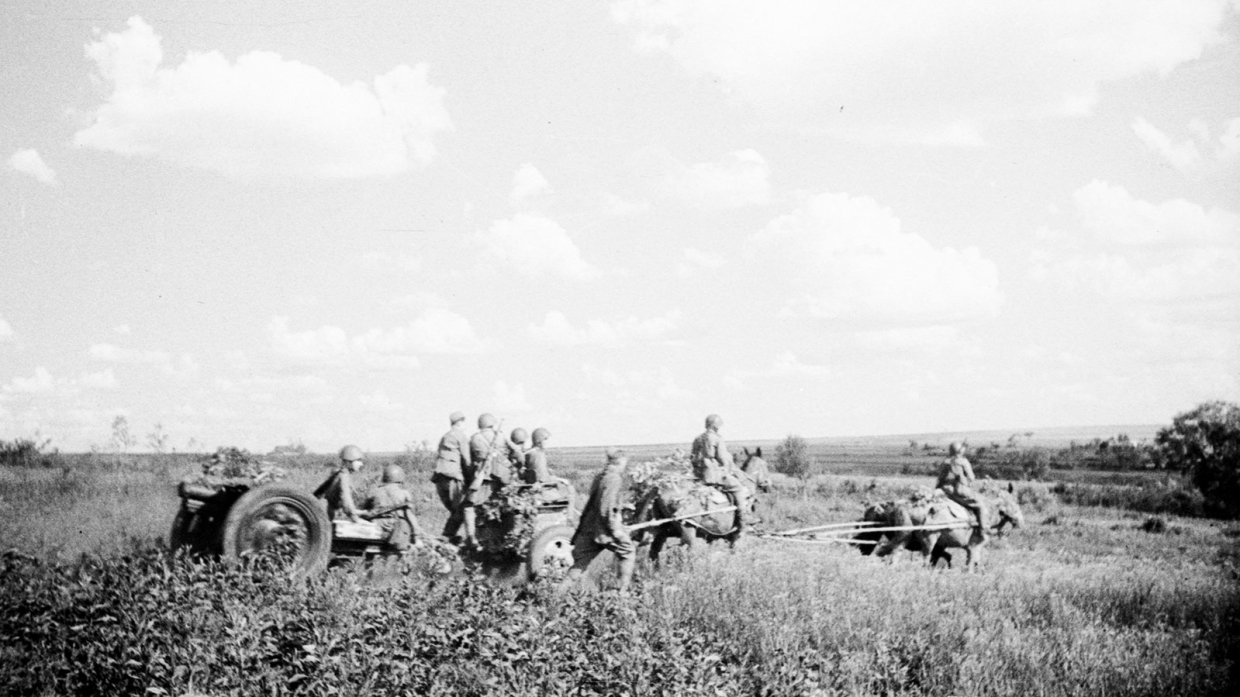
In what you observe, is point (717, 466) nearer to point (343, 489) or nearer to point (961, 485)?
point (961, 485)

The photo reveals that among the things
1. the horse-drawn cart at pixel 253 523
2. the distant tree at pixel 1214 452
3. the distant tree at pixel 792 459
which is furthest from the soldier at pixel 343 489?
the distant tree at pixel 792 459

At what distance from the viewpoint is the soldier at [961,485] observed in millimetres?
13773

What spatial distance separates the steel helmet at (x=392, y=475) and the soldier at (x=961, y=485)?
9351 mm

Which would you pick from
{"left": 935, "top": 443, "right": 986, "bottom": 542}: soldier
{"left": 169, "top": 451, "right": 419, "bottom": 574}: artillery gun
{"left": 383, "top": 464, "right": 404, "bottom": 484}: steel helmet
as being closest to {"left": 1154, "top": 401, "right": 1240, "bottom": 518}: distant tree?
{"left": 935, "top": 443, "right": 986, "bottom": 542}: soldier

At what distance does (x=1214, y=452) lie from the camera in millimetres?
31078

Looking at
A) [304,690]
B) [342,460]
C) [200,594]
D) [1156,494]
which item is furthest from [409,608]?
[1156,494]

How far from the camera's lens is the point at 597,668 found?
20.1ft

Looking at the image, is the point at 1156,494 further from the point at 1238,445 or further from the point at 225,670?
the point at 225,670

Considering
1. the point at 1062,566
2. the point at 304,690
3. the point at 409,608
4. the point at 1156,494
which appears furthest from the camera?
the point at 1156,494

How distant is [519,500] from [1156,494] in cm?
3346

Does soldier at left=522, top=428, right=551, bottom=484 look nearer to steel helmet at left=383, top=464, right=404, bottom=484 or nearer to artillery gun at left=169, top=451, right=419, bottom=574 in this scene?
steel helmet at left=383, top=464, right=404, bottom=484

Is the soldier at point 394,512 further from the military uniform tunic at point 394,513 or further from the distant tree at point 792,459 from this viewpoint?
the distant tree at point 792,459

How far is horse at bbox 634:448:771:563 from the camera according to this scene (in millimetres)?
11484

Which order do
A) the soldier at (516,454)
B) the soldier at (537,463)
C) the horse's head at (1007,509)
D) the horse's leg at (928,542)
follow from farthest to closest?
the horse's head at (1007,509)
the horse's leg at (928,542)
the soldier at (516,454)
the soldier at (537,463)
